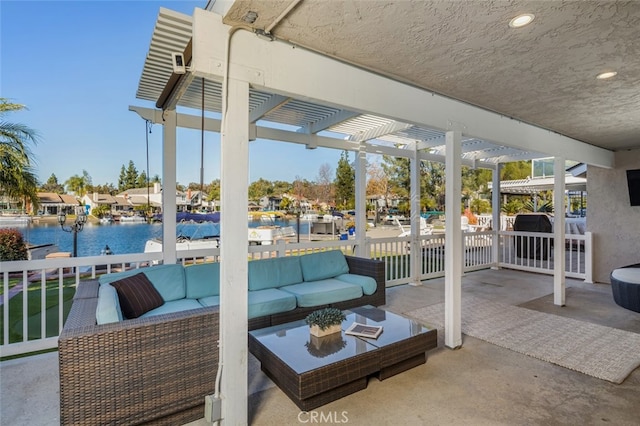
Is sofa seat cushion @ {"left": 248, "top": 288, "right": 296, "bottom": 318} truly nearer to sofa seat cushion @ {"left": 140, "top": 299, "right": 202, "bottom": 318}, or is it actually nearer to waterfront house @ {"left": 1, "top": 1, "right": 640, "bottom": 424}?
sofa seat cushion @ {"left": 140, "top": 299, "right": 202, "bottom": 318}

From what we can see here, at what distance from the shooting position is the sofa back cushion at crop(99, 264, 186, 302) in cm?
330

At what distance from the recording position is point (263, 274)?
4004mm

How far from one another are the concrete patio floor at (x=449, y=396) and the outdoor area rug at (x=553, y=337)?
6.2 inches

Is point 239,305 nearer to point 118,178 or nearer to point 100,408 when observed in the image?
point 100,408

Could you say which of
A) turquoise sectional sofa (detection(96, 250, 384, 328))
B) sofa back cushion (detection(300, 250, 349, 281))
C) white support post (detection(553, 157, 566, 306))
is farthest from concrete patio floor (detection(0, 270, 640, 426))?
white support post (detection(553, 157, 566, 306))

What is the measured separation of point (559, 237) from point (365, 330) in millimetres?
4023

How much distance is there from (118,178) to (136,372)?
3815mm

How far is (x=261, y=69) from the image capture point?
2096 mm

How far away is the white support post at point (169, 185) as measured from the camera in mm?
3834

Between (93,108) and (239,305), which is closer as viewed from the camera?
(239,305)

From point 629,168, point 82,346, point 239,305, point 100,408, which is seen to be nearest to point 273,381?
point 239,305

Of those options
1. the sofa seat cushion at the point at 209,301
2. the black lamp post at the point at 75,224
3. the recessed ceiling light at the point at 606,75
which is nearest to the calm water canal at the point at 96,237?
the black lamp post at the point at 75,224

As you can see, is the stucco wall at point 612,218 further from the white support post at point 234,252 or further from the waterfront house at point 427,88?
the white support post at point 234,252

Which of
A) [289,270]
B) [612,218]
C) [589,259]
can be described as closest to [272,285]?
[289,270]
